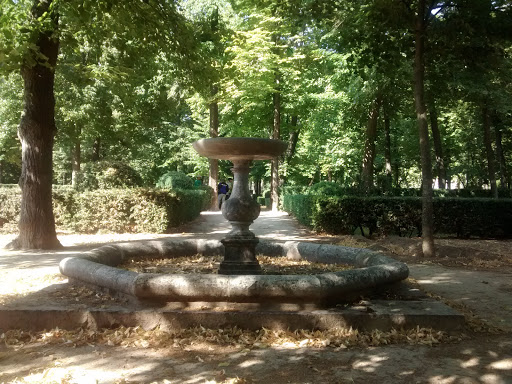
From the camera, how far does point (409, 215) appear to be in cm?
1341

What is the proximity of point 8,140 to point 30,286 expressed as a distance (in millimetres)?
28589

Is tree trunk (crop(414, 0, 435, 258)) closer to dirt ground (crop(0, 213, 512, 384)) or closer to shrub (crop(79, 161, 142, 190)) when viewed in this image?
dirt ground (crop(0, 213, 512, 384))

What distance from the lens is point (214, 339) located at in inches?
167

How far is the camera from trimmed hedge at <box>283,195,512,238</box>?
1347 cm

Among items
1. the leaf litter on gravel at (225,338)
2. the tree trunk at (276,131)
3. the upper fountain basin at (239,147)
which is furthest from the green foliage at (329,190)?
the leaf litter on gravel at (225,338)

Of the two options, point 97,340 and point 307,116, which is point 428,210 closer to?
point 97,340

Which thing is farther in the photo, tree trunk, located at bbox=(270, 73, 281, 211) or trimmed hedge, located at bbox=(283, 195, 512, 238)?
tree trunk, located at bbox=(270, 73, 281, 211)

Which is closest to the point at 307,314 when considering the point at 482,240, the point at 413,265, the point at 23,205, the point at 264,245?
the point at 264,245

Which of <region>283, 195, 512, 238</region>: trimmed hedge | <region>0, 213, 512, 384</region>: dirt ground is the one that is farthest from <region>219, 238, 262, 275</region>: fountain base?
<region>283, 195, 512, 238</region>: trimmed hedge

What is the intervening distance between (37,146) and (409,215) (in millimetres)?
10444

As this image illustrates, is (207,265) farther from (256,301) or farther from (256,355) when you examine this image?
(256,355)

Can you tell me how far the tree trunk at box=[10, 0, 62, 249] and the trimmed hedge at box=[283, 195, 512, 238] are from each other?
8074mm

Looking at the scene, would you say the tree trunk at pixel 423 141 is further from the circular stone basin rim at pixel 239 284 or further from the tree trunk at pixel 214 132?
the tree trunk at pixel 214 132

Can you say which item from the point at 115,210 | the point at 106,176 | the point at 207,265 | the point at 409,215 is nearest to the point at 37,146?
the point at 115,210
